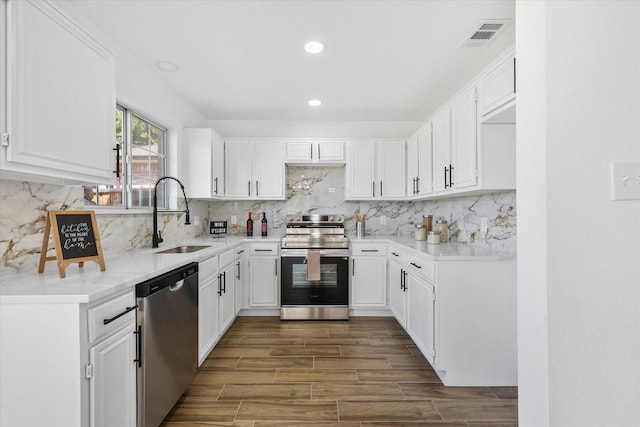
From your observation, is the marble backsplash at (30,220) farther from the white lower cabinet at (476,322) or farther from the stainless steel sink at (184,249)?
the white lower cabinet at (476,322)

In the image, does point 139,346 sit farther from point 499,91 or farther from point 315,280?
point 499,91

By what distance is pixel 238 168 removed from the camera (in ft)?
13.1

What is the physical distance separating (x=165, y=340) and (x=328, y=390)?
117cm

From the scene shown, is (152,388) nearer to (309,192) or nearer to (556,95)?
(556,95)

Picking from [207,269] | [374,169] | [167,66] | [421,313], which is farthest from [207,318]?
[374,169]

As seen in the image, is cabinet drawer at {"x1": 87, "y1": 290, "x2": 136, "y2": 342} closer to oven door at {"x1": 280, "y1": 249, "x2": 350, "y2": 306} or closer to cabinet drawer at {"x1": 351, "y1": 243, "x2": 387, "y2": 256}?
oven door at {"x1": 280, "y1": 249, "x2": 350, "y2": 306}

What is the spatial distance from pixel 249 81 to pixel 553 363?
→ 117 inches

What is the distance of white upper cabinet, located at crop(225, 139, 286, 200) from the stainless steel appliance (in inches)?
30.5

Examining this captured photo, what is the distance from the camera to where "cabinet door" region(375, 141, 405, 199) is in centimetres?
399

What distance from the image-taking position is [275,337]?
10.2 ft

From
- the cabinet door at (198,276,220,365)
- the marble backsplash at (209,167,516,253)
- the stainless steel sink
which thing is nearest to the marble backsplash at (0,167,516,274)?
the marble backsplash at (209,167,516,253)

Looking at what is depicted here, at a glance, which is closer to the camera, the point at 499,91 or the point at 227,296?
the point at 499,91

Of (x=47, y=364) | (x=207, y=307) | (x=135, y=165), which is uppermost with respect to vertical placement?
(x=135, y=165)

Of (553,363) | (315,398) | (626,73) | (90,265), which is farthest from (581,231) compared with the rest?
(90,265)
